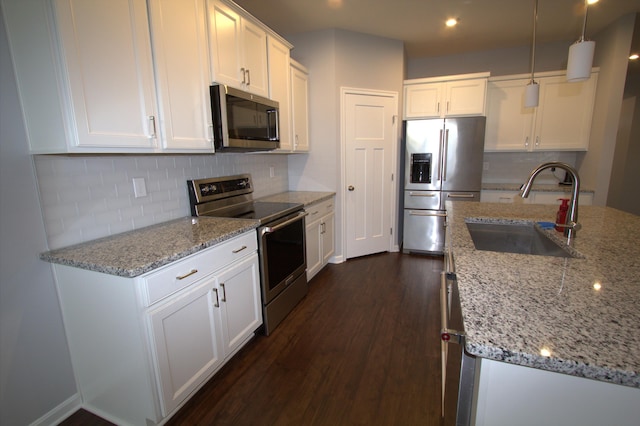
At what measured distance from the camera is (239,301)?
1.93 metres

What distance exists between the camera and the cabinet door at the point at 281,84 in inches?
105

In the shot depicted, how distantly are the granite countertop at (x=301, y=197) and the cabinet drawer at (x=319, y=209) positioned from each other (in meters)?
0.05

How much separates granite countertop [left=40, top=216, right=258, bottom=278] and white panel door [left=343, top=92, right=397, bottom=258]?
197 cm

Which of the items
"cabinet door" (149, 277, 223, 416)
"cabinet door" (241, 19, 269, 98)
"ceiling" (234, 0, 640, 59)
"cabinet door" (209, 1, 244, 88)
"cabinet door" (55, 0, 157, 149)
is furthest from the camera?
"ceiling" (234, 0, 640, 59)

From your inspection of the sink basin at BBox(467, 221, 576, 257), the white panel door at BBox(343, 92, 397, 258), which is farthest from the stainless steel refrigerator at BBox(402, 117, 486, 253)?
the sink basin at BBox(467, 221, 576, 257)

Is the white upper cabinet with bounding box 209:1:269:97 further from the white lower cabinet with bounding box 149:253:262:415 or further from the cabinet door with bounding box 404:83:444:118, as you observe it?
the cabinet door with bounding box 404:83:444:118

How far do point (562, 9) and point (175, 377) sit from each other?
4.48 metres

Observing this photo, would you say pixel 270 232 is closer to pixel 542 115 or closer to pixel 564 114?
pixel 542 115

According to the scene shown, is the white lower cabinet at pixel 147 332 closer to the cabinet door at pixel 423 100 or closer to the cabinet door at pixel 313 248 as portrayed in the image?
the cabinet door at pixel 313 248

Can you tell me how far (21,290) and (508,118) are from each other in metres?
4.89

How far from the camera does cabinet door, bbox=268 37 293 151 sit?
2.68 meters

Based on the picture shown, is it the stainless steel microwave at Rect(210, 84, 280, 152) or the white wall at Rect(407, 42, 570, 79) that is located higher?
the white wall at Rect(407, 42, 570, 79)

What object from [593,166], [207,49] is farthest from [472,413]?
[593,166]

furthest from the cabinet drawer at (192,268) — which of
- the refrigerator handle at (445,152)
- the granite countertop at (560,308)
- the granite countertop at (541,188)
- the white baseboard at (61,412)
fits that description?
the granite countertop at (541,188)
